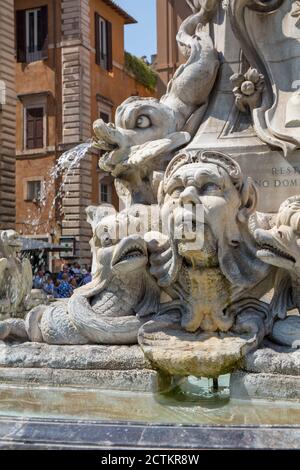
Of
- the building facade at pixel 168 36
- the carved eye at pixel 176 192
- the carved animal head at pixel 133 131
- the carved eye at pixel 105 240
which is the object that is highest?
the building facade at pixel 168 36

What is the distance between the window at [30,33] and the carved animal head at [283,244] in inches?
1078

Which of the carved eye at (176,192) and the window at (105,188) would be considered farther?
the window at (105,188)

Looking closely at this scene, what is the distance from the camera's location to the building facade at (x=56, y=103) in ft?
88.5

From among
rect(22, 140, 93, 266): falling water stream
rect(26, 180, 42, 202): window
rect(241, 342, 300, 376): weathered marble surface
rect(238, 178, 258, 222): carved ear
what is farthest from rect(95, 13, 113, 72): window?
rect(241, 342, 300, 376): weathered marble surface

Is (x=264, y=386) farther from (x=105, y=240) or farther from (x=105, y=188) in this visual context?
(x=105, y=188)

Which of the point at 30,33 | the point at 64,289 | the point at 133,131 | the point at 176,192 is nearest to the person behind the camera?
the point at 176,192

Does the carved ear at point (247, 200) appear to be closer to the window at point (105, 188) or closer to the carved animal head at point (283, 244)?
the carved animal head at point (283, 244)

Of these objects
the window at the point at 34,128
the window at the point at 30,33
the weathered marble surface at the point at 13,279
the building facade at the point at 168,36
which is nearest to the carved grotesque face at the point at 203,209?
the weathered marble surface at the point at 13,279

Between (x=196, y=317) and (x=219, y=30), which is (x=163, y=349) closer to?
(x=196, y=317)

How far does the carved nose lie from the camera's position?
10.6ft

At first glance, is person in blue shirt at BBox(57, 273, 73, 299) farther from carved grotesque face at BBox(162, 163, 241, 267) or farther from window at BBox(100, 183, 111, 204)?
window at BBox(100, 183, 111, 204)

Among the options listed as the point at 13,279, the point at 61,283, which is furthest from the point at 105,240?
the point at 61,283

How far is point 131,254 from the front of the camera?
346 centimetres

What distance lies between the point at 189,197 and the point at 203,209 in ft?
0.29
